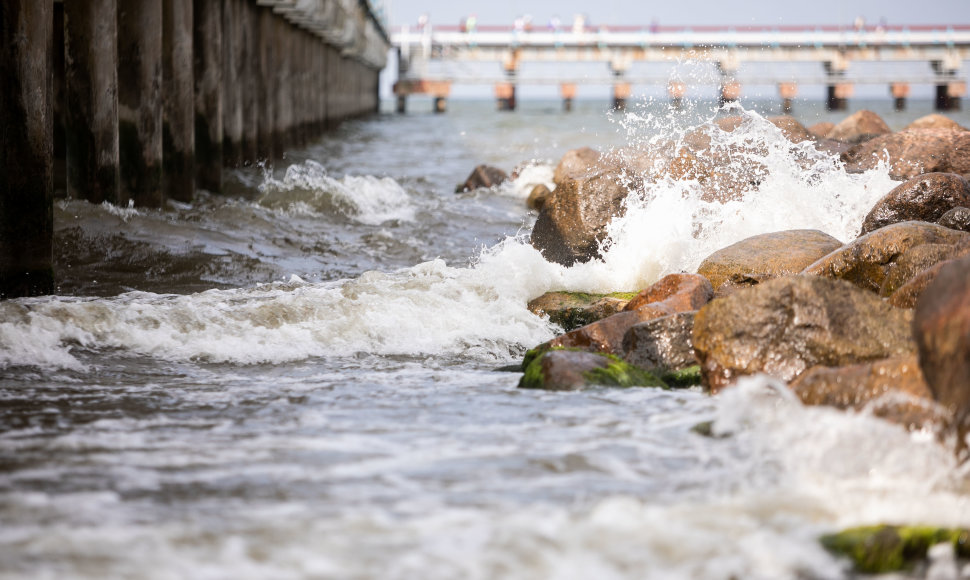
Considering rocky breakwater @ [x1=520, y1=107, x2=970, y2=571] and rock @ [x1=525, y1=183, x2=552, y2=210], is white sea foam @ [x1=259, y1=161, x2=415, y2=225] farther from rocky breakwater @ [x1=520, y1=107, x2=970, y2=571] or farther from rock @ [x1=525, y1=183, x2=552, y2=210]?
rocky breakwater @ [x1=520, y1=107, x2=970, y2=571]

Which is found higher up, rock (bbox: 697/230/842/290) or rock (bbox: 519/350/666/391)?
rock (bbox: 697/230/842/290)

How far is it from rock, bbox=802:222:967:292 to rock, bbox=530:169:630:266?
2.70 metres

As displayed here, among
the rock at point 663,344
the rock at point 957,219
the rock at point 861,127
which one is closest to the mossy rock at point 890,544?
the rock at point 663,344

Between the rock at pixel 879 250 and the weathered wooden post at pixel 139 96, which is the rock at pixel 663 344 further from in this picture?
the weathered wooden post at pixel 139 96

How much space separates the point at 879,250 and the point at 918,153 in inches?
219

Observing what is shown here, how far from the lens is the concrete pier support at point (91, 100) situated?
30.7 ft

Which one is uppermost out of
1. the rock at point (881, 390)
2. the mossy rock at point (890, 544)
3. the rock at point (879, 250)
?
the rock at point (879, 250)

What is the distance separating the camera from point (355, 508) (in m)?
3.75

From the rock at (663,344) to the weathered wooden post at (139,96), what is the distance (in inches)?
248

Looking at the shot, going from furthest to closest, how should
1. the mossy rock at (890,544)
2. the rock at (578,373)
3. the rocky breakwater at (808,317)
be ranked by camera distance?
the rock at (578,373) < the rocky breakwater at (808,317) < the mossy rock at (890,544)

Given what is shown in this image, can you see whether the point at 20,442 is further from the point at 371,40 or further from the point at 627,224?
the point at 371,40

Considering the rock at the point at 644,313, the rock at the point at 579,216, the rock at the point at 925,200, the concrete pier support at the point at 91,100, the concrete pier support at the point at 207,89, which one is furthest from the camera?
the concrete pier support at the point at 207,89

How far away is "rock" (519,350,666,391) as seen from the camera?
5.41 metres

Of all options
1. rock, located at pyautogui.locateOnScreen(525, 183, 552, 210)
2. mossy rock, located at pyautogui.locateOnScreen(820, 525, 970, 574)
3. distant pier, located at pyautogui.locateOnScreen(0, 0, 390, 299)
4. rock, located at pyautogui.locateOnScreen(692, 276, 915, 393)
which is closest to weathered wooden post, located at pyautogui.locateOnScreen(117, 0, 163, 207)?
distant pier, located at pyautogui.locateOnScreen(0, 0, 390, 299)
